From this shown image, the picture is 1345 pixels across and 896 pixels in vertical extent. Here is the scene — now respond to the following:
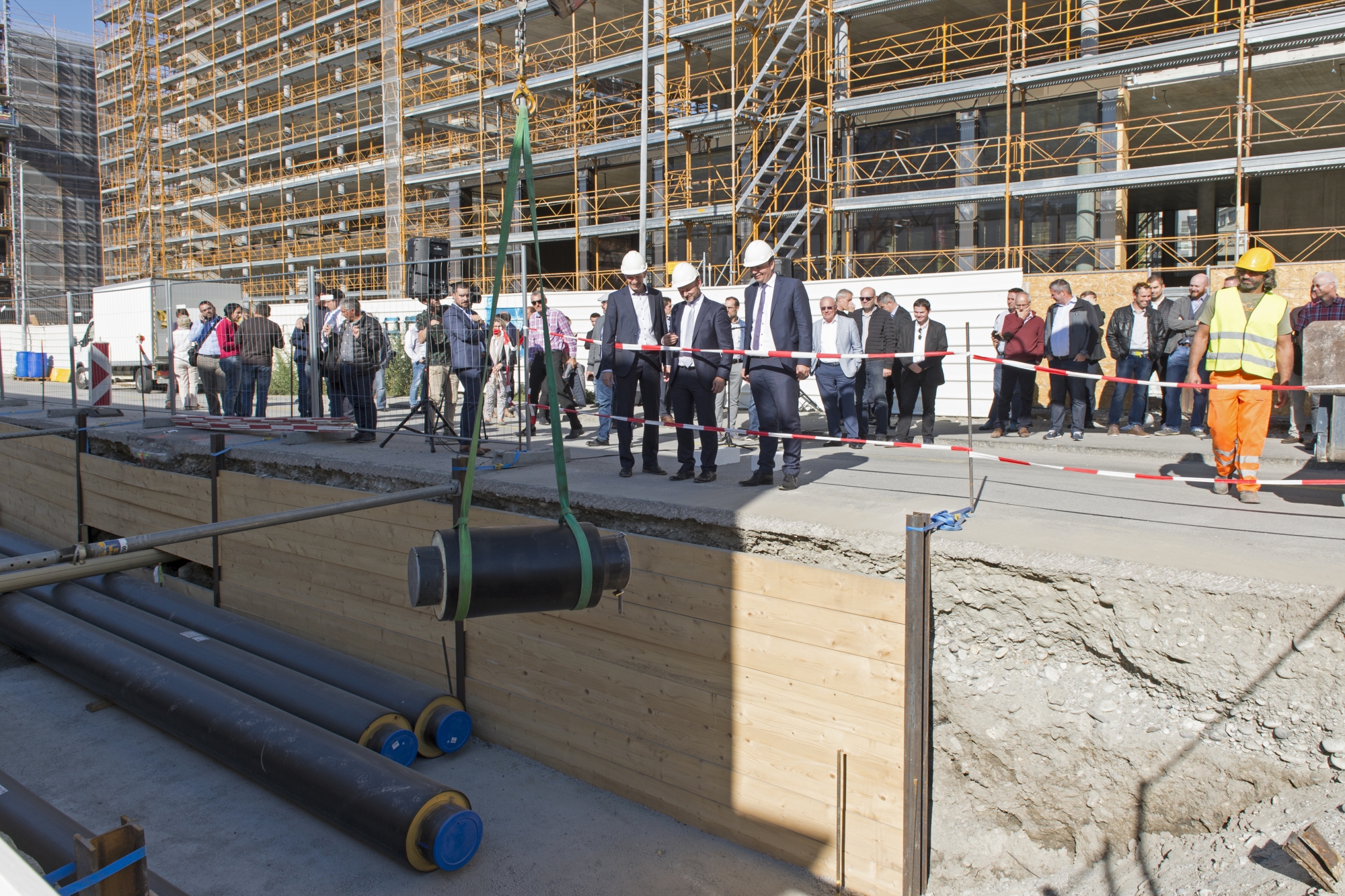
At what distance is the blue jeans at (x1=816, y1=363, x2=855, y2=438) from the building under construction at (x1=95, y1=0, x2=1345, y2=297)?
3.36m

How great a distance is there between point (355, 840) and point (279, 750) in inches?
29.0

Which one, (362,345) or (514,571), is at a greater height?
(362,345)

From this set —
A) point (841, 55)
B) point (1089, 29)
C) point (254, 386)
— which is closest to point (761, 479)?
point (254, 386)

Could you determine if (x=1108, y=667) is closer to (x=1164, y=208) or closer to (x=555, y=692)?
(x=555, y=692)

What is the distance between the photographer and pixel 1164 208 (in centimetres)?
2458

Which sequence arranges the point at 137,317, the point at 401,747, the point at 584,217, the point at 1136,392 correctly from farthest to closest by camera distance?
the point at 584,217, the point at 137,317, the point at 1136,392, the point at 401,747

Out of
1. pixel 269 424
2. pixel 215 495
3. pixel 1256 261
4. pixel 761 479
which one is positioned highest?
pixel 1256 261

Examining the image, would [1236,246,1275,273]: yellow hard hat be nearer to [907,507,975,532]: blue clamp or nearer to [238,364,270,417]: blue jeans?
[907,507,975,532]: blue clamp

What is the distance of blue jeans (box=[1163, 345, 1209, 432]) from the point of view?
9812 millimetres

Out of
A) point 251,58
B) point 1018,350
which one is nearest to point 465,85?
point 251,58

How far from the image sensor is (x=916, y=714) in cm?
455

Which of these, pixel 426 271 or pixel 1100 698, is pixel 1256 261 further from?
pixel 426 271

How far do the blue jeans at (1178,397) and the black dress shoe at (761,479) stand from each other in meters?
5.72

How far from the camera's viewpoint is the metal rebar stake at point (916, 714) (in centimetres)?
455
